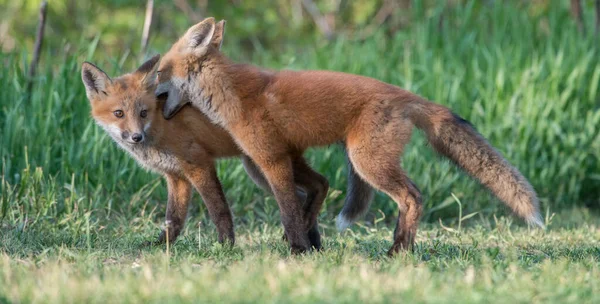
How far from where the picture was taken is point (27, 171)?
628 centimetres

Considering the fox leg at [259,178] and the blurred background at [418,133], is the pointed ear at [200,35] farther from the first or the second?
the blurred background at [418,133]

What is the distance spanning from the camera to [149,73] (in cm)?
553

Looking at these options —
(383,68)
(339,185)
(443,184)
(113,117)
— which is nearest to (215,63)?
(113,117)

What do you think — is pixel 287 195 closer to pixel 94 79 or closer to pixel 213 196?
pixel 213 196

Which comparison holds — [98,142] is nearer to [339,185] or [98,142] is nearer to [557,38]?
[339,185]

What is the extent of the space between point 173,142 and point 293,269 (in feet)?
5.32

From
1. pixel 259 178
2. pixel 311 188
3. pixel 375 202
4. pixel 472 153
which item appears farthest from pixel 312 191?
pixel 375 202

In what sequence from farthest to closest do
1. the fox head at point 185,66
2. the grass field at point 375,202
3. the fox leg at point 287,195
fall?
the fox head at point 185,66, the fox leg at point 287,195, the grass field at point 375,202

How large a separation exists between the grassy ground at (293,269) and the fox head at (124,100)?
754 millimetres

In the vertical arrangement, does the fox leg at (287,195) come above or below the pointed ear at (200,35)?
below

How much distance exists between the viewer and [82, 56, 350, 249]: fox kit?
5406 mm

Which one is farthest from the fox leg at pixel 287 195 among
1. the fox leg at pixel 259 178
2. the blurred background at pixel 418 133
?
the blurred background at pixel 418 133

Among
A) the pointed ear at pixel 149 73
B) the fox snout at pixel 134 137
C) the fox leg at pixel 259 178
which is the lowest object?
the fox leg at pixel 259 178

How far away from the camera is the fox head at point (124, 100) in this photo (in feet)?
17.7
